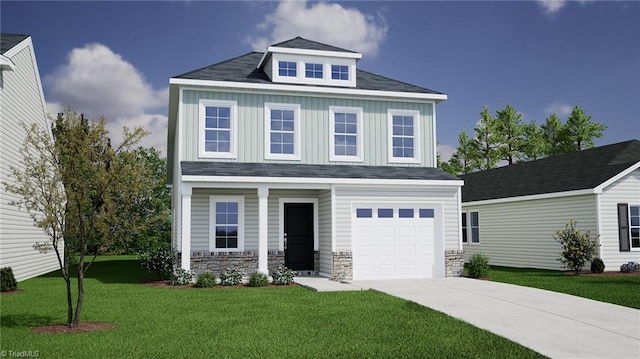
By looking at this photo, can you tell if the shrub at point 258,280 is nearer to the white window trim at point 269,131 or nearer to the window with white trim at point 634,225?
the white window trim at point 269,131

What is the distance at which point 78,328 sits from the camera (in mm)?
9281

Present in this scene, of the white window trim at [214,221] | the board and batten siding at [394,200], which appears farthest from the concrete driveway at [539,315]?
the white window trim at [214,221]

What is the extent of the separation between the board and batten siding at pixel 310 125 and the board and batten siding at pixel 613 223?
Answer: 6.33 m

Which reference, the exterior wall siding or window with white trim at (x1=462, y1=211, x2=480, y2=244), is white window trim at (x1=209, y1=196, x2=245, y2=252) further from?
window with white trim at (x1=462, y1=211, x2=480, y2=244)

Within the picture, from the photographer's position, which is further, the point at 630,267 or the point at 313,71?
the point at 313,71

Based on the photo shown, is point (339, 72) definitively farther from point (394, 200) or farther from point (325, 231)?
point (325, 231)

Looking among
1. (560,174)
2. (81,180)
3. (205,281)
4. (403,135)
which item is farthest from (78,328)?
(560,174)

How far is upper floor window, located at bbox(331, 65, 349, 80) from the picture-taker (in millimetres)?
A: 19484

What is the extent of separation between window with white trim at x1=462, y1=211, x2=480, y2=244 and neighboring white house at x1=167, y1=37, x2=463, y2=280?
7.83 metres

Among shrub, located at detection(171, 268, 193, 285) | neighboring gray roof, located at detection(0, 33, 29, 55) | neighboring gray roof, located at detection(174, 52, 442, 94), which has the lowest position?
shrub, located at detection(171, 268, 193, 285)

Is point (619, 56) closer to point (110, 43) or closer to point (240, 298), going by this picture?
point (110, 43)

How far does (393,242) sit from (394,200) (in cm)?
134

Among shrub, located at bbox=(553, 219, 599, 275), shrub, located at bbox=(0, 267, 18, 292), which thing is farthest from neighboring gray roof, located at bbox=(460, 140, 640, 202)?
shrub, located at bbox=(0, 267, 18, 292)

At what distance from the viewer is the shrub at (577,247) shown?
740 inches
